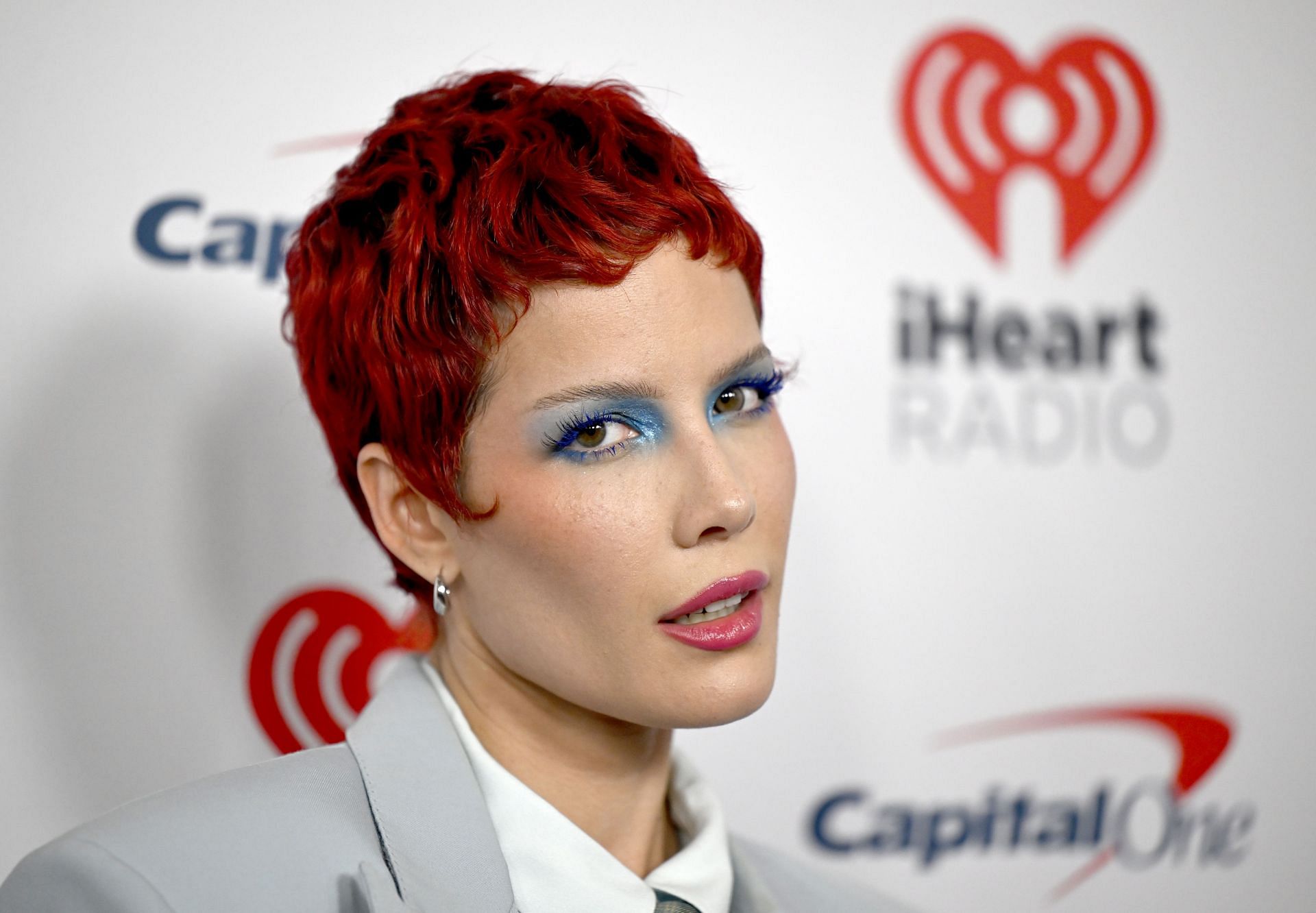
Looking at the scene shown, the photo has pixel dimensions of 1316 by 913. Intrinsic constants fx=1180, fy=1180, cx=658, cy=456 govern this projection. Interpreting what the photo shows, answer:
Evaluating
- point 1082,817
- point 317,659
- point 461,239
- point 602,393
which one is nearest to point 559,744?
point 602,393

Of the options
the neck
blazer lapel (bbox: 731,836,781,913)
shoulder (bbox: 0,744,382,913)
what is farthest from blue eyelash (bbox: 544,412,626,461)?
blazer lapel (bbox: 731,836,781,913)

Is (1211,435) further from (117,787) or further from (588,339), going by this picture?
(117,787)

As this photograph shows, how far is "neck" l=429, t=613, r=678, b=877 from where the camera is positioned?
3.40 feet

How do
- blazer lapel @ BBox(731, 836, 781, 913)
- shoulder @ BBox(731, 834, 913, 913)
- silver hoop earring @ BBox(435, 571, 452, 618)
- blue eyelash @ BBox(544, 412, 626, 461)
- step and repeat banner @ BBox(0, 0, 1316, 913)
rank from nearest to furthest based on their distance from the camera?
blue eyelash @ BBox(544, 412, 626, 461) < silver hoop earring @ BBox(435, 571, 452, 618) < blazer lapel @ BBox(731, 836, 781, 913) < shoulder @ BBox(731, 834, 913, 913) < step and repeat banner @ BBox(0, 0, 1316, 913)

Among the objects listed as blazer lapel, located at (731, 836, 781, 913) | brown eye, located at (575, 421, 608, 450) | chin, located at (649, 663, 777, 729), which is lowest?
blazer lapel, located at (731, 836, 781, 913)

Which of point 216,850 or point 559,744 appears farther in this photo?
point 559,744

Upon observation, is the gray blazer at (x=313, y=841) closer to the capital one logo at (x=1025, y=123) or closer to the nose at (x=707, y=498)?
the nose at (x=707, y=498)

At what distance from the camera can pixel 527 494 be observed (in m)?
0.94

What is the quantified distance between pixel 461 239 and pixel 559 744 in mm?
443

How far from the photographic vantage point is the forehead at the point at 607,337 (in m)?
0.92

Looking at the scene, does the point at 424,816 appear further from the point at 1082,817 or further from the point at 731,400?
the point at 1082,817

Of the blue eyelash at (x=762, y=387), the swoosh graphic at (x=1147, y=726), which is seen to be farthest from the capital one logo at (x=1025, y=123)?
the blue eyelash at (x=762, y=387)

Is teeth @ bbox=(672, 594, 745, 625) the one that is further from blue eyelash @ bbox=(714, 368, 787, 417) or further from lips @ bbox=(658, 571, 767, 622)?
blue eyelash @ bbox=(714, 368, 787, 417)

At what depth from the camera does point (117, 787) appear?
144 cm
